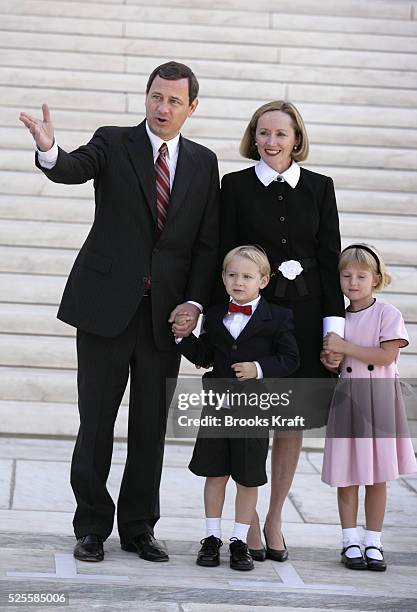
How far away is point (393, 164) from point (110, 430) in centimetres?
473

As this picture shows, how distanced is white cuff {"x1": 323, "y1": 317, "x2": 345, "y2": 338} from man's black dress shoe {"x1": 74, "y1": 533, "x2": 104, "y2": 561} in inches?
42.0

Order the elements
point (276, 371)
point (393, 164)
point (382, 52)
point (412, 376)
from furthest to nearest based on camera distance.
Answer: point (382, 52) < point (393, 164) < point (412, 376) < point (276, 371)

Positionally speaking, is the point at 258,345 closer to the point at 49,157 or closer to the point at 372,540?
the point at 372,540

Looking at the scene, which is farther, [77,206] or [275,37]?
[275,37]

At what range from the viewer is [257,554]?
4145 mm

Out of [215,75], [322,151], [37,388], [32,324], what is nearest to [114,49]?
[215,75]

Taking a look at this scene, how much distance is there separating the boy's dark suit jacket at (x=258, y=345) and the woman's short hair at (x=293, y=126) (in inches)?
22.1

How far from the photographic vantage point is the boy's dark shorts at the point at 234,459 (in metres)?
4.02

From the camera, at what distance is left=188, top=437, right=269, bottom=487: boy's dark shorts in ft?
13.2

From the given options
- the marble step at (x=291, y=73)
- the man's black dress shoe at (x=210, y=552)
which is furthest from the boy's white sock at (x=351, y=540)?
the marble step at (x=291, y=73)

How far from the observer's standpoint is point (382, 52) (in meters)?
9.84

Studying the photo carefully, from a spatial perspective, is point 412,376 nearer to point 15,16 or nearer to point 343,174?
point 343,174


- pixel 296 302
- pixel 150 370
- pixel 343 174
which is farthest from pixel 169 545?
pixel 343 174

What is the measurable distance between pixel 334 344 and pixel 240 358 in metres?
0.35
